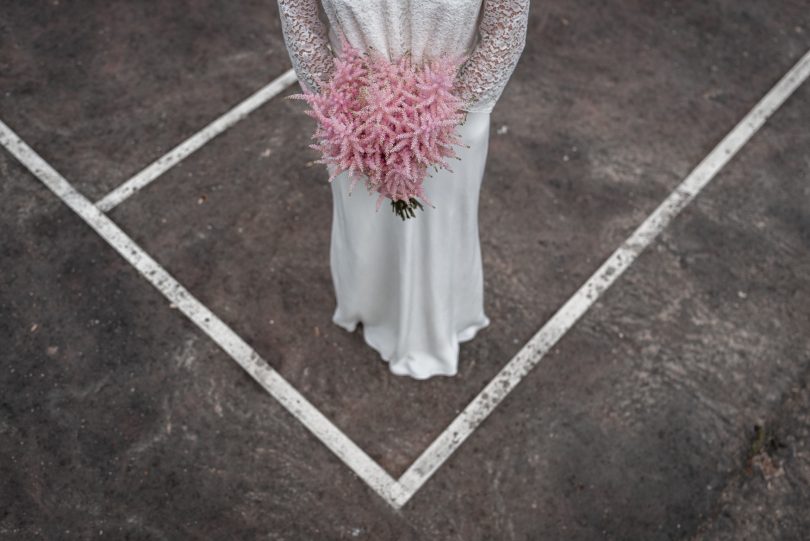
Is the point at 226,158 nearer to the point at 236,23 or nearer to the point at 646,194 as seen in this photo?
the point at 236,23

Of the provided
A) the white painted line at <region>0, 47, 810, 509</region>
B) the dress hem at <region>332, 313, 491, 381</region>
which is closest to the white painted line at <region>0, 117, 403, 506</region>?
the white painted line at <region>0, 47, 810, 509</region>

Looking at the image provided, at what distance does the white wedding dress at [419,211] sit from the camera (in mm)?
2951

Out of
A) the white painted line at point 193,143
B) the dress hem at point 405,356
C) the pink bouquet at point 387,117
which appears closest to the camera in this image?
the pink bouquet at point 387,117

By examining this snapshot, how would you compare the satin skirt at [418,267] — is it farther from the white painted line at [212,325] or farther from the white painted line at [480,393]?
the white painted line at [212,325]

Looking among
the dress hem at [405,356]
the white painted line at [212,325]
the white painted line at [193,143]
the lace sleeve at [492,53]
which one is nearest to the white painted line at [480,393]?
the white painted line at [212,325]

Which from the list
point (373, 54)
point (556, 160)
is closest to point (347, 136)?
point (373, 54)

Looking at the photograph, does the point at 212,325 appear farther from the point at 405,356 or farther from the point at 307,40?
the point at 307,40

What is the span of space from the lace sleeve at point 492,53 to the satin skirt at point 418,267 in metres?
0.19

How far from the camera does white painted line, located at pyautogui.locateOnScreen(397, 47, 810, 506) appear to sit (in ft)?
14.3

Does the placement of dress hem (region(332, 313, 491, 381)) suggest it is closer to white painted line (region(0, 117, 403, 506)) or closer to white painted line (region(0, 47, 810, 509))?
white painted line (region(0, 47, 810, 509))

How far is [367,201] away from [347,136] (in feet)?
2.87

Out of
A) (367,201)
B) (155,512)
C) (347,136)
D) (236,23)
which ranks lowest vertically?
(155,512)

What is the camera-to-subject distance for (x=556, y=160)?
569cm

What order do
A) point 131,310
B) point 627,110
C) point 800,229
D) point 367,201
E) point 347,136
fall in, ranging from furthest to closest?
point 627,110
point 800,229
point 131,310
point 367,201
point 347,136
